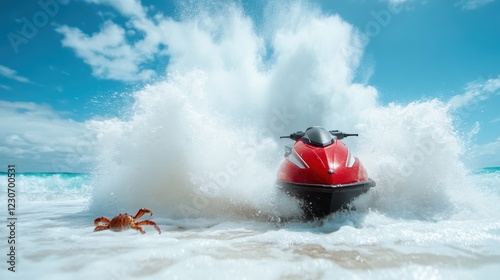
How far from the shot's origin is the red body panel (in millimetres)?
4699

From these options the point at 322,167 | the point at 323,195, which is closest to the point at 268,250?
the point at 323,195

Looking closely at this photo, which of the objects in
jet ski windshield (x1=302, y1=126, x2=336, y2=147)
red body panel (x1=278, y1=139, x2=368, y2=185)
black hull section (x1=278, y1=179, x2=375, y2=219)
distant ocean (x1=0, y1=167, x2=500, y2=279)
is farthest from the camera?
jet ski windshield (x1=302, y1=126, x2=336, y2=147)

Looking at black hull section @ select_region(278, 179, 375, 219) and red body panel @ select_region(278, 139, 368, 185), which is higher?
red body panel @ select_region(278, 139, 368, 185)

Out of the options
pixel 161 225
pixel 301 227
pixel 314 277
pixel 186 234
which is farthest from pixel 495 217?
pixel 161 225

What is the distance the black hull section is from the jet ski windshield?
105 cm

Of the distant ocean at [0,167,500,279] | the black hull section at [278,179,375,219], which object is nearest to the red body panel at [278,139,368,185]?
the black hull section at [278,179,375,219]

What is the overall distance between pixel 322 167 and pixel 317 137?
39.0 inches

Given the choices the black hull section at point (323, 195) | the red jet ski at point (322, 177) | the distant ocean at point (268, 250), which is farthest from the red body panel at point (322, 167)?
the distant ocean at point (268, 250)

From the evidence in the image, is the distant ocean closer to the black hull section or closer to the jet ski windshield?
the black hull section

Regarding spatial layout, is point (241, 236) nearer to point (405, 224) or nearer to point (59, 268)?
point (59, 268)

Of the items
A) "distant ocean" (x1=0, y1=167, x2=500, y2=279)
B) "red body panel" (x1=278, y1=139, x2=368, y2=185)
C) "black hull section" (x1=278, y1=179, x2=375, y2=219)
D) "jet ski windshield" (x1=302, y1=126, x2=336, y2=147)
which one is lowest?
"distant ocean" (x1=0, y1=167, x2=500, y2=279)

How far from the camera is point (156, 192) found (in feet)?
23.1

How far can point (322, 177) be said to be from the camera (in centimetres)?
466

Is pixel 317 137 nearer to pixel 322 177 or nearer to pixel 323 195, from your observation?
pixel 322 177
